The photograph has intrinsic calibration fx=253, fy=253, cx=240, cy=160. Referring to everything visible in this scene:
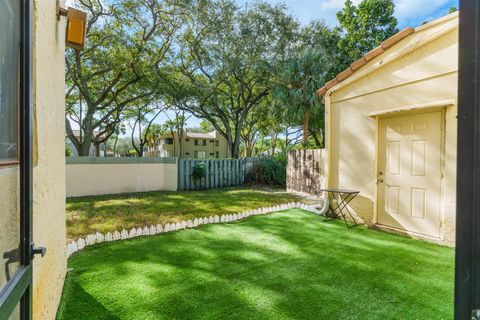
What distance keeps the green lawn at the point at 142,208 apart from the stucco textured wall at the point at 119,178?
53cm

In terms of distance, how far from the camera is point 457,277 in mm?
708

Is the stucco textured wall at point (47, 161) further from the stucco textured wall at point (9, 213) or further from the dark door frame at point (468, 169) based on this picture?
the dark door frame at point (468, 169)

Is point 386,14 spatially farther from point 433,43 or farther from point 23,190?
point 23,190

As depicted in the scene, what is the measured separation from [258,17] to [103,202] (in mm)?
11666

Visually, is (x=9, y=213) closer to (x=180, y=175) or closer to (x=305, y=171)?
(x=305, y=171)

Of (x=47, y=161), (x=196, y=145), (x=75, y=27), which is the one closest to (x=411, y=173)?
(x=47, y=161)

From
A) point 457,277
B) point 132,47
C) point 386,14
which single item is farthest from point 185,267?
point 386,14

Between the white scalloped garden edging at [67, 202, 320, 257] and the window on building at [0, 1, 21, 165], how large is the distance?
9.94 ft

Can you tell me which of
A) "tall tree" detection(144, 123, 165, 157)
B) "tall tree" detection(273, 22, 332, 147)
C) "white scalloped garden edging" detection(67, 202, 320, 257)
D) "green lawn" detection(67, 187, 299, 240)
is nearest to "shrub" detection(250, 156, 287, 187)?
"green lawn" detection(67, 187, 299, 240)

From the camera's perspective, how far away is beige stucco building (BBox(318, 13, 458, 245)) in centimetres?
379

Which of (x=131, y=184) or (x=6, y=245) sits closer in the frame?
(x=6, y=245)

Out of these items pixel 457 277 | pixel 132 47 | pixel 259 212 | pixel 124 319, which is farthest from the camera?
pixel 132 47

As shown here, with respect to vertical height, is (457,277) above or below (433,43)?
below

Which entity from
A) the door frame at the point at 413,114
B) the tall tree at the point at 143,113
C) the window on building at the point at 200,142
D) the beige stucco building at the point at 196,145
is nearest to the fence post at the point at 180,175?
the door frame at the point at 413,114
